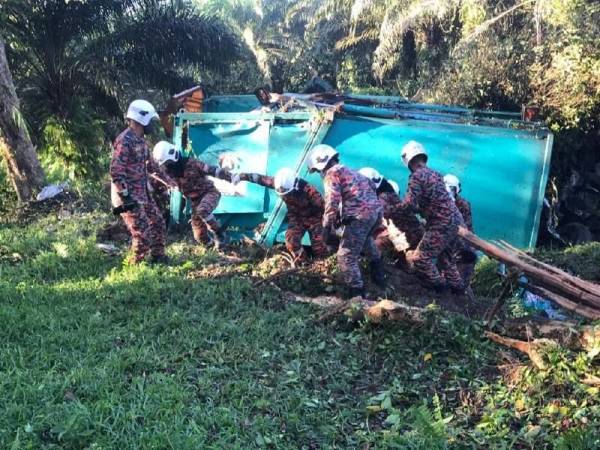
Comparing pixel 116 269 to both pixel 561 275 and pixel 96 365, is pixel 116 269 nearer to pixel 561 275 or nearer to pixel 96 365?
pixel 96 365

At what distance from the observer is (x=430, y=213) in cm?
657

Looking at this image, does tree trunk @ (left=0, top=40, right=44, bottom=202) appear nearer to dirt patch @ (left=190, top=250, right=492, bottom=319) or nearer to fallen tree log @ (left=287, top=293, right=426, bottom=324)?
dirt patch @ (left=190, top=250, right=492, bottom=319)

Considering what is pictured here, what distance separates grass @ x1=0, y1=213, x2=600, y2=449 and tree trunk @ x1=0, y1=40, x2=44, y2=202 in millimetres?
4505

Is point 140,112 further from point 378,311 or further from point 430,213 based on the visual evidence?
point 378,311

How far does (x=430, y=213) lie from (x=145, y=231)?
3092 mm

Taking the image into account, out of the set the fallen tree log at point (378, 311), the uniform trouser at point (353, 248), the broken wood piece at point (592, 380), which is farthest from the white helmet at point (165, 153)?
the broken wood piece at point (592, 380)

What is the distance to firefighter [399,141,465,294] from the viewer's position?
6.49m

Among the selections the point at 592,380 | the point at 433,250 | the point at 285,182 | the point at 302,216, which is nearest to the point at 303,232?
the point at 302,216

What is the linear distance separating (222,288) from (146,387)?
7.01ft

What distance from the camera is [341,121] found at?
7.90 meters

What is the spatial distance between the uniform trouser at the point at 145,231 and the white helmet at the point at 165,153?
0.62 metres

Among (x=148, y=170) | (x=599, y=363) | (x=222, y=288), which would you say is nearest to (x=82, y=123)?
(x=148, y=170)

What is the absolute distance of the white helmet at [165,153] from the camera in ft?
23.8

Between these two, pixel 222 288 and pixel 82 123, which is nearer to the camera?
pixel 222 288
